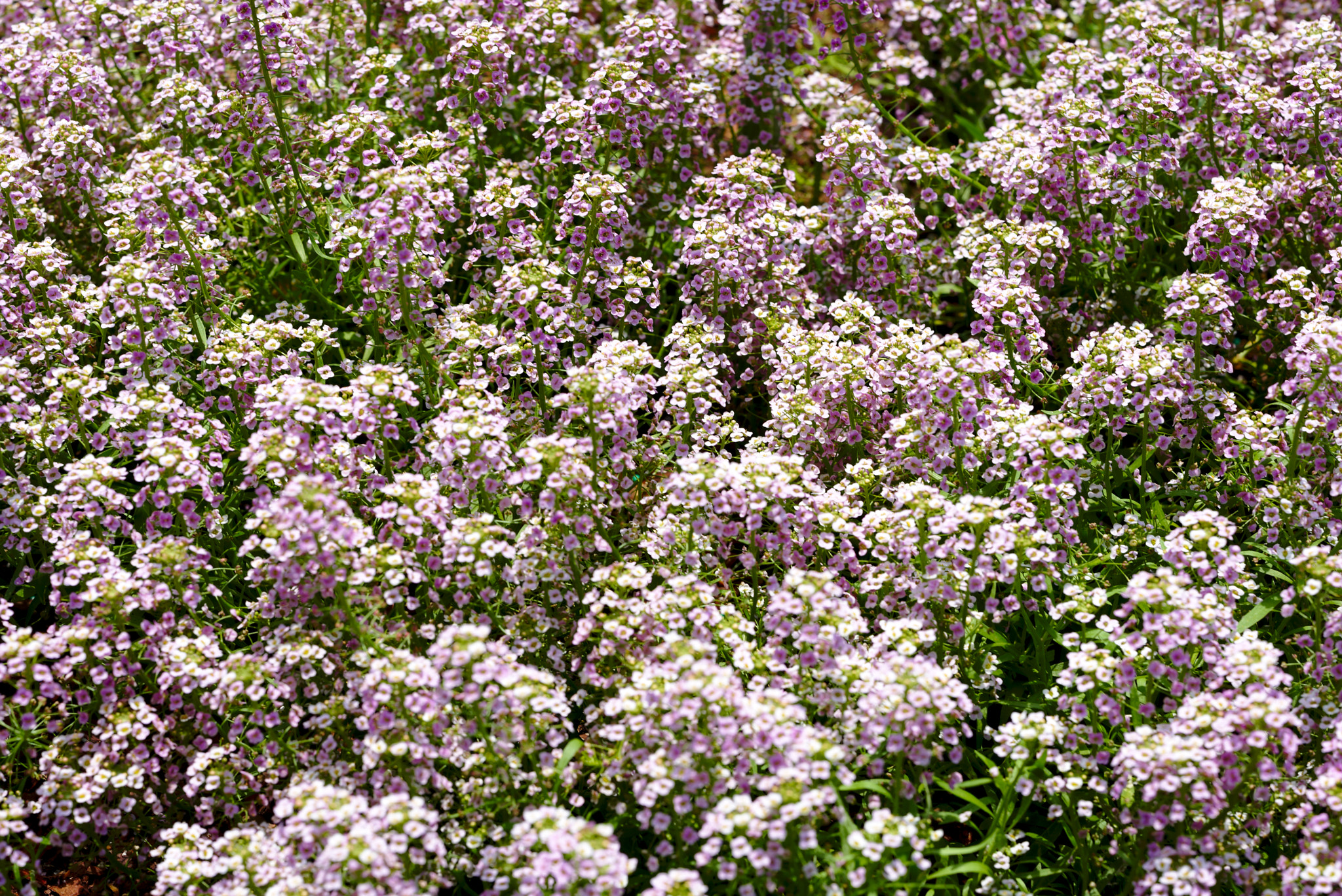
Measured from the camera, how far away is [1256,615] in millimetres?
6066

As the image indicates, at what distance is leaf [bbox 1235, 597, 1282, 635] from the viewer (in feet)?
19.8

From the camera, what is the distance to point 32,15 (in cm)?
961

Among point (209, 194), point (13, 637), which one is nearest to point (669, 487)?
point (13, 637)

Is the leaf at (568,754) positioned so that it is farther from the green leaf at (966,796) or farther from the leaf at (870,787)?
the green leaf at (966,796)

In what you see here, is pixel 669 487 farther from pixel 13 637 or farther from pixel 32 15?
pixel 32 15

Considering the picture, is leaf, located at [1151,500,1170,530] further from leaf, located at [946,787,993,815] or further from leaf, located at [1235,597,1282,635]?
leaf, located at [946,787,993,815]

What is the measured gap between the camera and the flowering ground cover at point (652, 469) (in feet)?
16.8

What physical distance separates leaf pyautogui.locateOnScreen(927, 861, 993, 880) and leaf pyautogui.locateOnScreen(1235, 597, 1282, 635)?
1.70 m

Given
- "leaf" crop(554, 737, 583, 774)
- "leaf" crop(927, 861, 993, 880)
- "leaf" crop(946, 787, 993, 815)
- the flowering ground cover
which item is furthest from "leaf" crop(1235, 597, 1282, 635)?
"leaf" crop(554, 737, 583, 774)

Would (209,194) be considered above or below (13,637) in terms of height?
above

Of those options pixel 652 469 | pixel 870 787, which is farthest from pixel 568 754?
pixel 652 469

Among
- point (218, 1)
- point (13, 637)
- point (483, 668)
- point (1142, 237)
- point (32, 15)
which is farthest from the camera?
point (32, 15)

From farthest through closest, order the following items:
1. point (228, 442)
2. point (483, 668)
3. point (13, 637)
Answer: point (228, 442)
point (13, 637)
point (483, 668)

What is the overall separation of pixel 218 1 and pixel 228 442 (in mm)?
4021
